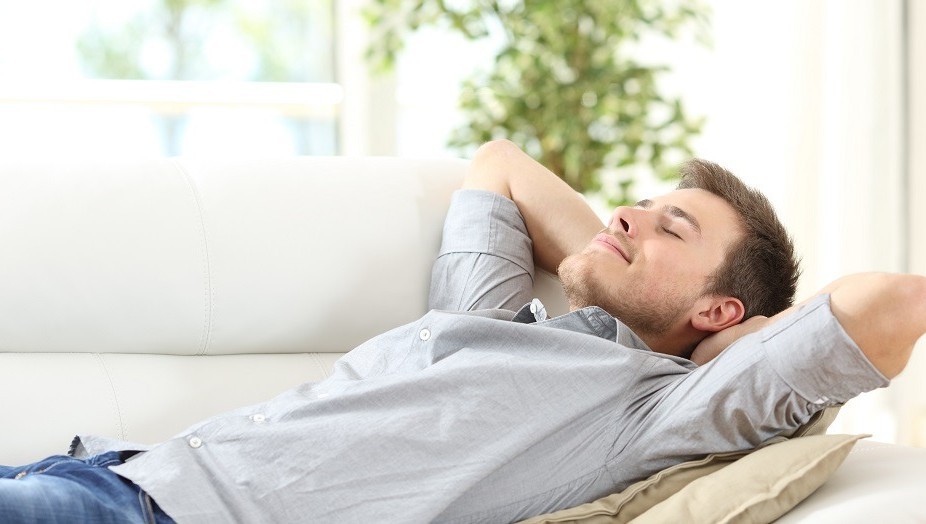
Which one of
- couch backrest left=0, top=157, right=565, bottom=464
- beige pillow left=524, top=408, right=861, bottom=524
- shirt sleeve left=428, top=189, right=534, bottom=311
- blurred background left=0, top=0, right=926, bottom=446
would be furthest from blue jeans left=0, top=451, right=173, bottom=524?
blurred background left=0, top=0, right=926, bottom=446

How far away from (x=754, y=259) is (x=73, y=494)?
93 cm

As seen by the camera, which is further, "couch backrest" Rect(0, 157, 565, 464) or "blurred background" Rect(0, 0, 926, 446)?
"blurred background" Rect(0, 0, 926, 446)

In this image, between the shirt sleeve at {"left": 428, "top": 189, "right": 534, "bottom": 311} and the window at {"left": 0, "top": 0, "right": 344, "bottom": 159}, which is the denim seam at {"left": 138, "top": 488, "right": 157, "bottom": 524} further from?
the window at {"left": 0, "top": 0, "right": 344, "bottom": 159}

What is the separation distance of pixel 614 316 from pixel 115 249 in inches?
29.5

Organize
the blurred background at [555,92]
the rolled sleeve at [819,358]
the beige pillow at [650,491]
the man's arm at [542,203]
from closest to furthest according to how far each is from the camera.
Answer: the rolled sleeve at [819,358]
the beige pillow at [650,491]
the man's arm at [542,203]
the blurred background at [555,92]

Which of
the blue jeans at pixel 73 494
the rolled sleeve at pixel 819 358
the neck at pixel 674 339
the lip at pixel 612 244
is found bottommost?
the blue jeans at pixel 73 494

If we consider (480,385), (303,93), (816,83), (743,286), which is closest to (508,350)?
(480,385)

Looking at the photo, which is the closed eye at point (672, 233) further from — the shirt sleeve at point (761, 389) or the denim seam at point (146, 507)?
the denim seam at point (146, 507)

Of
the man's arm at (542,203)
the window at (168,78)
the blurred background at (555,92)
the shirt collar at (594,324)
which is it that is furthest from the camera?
the window at (168,78)

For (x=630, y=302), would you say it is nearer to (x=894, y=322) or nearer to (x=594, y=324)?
(x=594, y=324)

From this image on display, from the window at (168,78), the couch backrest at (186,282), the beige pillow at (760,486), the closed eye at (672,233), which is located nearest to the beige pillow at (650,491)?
the beige pillow at (760,486)

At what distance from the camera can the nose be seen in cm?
154

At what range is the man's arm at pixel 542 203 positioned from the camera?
5.79ft

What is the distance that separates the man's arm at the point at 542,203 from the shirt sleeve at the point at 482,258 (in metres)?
0.03
